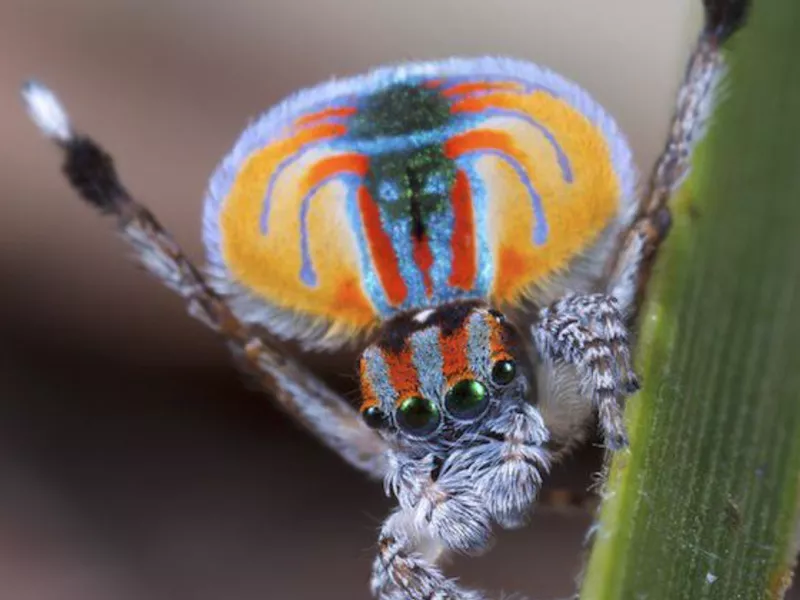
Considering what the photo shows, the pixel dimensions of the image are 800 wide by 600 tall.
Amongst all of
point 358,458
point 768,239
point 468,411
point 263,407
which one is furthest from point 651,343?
point 263,407

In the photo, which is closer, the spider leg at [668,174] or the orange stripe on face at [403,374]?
the spider leg at [668,174]

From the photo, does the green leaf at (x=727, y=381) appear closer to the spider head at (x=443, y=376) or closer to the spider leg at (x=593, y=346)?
the spider leg at (x=593, y=346)

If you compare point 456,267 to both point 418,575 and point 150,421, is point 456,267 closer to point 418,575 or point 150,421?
point 418,575

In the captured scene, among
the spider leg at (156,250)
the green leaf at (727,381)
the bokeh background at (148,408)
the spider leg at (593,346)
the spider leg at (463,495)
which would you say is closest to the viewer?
the green leaf at (727,381)

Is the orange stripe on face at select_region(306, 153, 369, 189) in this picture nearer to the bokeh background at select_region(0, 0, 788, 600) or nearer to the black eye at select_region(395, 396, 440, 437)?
the black eye at select_region(395, 396, 440, 437)

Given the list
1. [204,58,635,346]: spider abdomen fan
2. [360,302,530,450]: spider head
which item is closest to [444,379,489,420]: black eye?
[360,302,530,450]: spider head

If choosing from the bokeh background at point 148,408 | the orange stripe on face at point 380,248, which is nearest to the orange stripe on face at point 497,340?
the orange stripe on face at point 380,248

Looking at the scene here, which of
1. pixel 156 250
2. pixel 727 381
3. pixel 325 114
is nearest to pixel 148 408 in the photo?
pixel 156 250
